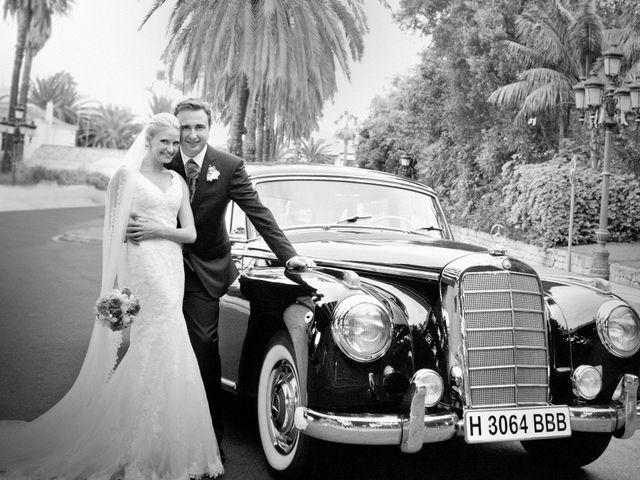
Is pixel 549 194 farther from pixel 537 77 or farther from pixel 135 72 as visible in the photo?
pixel 135 72

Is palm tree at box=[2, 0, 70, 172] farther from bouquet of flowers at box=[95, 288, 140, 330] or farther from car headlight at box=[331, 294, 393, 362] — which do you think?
car headlight at box=[331, 294, 393, 362]

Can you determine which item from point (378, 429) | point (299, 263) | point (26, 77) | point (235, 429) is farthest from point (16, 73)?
point (378, 429)

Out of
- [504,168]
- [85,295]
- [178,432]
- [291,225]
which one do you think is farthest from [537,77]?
[178,432]

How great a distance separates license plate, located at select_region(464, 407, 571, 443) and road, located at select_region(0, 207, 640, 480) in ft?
2.15

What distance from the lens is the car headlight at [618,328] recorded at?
3596mm

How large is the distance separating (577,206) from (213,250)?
16.9 m

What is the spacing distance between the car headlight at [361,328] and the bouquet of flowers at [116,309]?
44.0 inches

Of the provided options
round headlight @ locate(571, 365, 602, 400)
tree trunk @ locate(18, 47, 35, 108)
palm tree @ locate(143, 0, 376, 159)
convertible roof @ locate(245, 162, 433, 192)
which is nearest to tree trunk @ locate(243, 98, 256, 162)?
palm tree @ locate(143, 0, 376, 159)

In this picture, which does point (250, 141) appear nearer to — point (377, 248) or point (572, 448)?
point (377, 248)

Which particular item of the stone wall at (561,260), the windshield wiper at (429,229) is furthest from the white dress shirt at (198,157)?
the stone wall at (561,260)

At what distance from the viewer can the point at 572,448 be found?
3.99 metres

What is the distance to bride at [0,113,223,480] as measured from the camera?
3.49 m

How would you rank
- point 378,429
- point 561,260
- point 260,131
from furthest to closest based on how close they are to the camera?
point 260,131
point 561,260
point 378,429

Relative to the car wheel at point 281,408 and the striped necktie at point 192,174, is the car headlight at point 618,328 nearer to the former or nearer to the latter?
the car wheel at point 281,408
